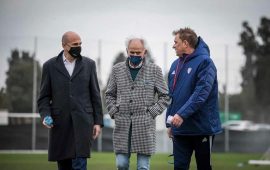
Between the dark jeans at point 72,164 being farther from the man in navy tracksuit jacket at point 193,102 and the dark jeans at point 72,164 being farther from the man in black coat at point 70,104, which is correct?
the man in navy tracksuit jacket at point 193,102

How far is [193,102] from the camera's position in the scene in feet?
20.3

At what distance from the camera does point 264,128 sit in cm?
2192

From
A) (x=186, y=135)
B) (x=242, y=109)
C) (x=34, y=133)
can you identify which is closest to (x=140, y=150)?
(x=186, y=135)

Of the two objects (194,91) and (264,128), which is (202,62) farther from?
(264,128)

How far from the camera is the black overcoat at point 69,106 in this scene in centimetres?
648

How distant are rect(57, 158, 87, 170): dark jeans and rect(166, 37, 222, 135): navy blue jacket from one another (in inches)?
32.2

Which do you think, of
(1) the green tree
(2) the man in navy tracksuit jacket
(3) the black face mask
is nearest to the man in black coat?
(3) the black face mask

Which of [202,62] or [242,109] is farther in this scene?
[242,109]

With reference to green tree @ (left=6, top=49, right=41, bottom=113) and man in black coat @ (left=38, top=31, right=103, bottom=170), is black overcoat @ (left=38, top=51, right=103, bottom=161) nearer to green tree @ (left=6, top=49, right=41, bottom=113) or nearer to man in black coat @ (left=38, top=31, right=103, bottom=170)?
man in black coat @ (left=38, top=31, right=103, bottom=170)

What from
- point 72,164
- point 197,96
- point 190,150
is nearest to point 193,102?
point 197,96

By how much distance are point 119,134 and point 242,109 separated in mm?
15451

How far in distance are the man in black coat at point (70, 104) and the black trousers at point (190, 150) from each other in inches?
26.6

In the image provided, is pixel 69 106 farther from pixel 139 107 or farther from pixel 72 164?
pixel 139 107

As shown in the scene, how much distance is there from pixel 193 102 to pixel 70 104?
0.99m
